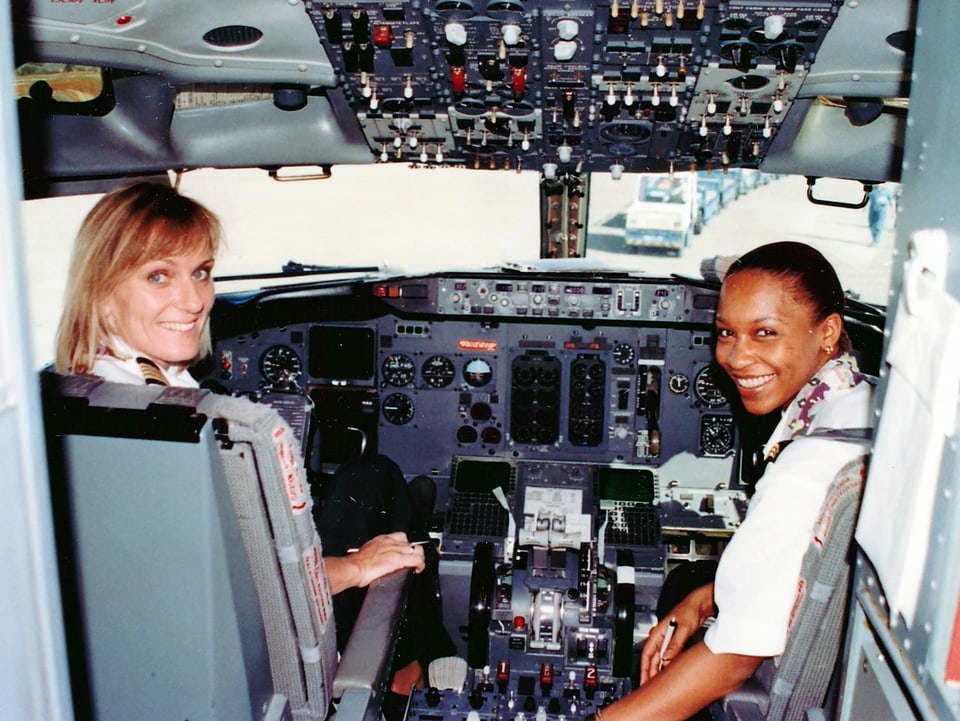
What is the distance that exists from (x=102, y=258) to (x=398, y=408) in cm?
259

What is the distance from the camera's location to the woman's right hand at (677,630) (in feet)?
7.05

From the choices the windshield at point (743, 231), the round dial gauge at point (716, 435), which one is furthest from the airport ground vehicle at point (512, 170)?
the windshield at point (743, 231)

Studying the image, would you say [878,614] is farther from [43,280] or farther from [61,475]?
[43,280]

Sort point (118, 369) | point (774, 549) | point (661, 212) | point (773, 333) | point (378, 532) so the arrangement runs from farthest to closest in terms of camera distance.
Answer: point (661, 212)
point (378, 532)
point (773, 333)
point (118, 369)
point (774, 549)

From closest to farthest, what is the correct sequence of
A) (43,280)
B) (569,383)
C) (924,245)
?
(924,245), (569,383), (43,280)

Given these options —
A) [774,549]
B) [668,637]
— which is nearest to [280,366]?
[668,637]

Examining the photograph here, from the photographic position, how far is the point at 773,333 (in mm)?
1895

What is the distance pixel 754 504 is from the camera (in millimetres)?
1665

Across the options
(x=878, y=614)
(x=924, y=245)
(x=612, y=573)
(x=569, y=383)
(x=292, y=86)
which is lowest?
(x=612, y=573)

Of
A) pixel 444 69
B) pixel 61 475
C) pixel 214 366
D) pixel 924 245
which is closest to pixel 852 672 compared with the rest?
pixel 924 245

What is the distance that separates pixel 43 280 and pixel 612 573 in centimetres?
477

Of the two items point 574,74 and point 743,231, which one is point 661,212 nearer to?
point 743,231

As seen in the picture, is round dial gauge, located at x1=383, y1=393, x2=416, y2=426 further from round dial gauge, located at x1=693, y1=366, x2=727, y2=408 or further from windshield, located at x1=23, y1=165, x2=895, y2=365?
windshield, located at x1=23, y1=165, x2=895, y2=365

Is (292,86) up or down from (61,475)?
up
